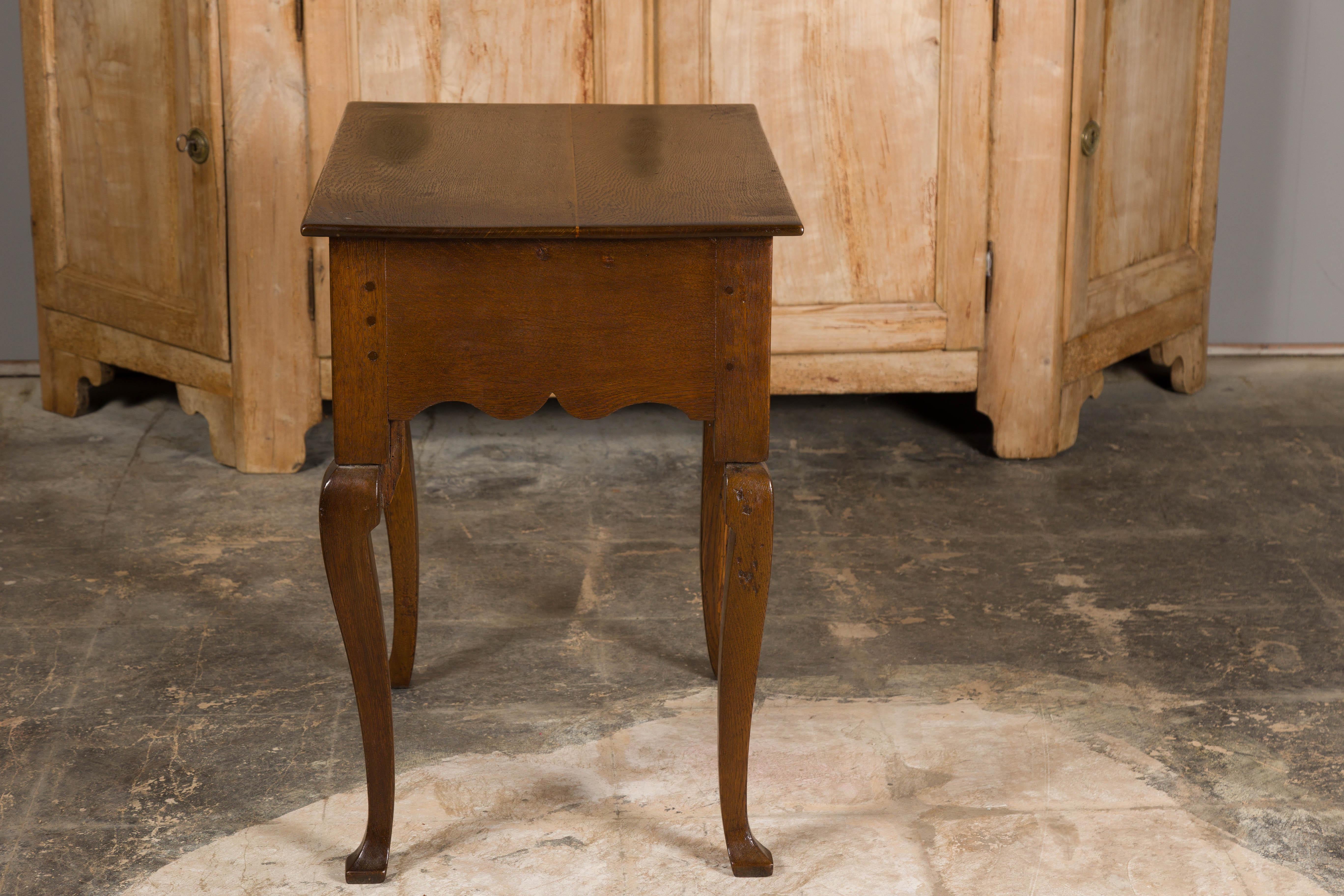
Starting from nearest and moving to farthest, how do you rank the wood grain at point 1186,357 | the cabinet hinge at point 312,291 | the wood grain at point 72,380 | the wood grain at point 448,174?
1. the wood grain at point 448,174
2. the cabinet hinge at point 312,291
3. the wood grain at point 72,380
4. the wood grain at point 1186,357

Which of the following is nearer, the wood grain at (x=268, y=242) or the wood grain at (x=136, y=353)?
the wood grain at (x=268, y=242)

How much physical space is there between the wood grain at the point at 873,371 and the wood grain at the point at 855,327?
0.02 metres

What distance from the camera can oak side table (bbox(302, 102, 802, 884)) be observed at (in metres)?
1.52

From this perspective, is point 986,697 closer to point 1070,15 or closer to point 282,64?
point 1070,15

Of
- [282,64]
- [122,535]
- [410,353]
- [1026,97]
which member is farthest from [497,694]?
[1026,97]

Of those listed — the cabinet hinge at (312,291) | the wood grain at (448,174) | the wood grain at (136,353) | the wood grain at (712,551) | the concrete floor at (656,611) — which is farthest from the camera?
the wood grain at (136,353)

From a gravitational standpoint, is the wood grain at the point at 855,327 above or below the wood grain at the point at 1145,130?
below

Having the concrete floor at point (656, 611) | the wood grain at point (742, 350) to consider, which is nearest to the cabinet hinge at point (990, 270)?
the concrete floor at point (656, 611)

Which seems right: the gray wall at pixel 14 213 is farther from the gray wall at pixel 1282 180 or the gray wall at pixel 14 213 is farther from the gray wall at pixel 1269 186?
the gray wall at pixel 1282 180

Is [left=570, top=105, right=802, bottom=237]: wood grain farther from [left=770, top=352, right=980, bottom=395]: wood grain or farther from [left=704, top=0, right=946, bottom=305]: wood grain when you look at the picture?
[left=770, top=352, right=980, bottom=395]: wood grain

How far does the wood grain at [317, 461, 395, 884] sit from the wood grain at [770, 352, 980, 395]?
1.52 meters

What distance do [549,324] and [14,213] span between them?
8.70 feet

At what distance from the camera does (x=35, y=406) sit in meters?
3.46

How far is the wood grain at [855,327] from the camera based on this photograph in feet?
10.0
